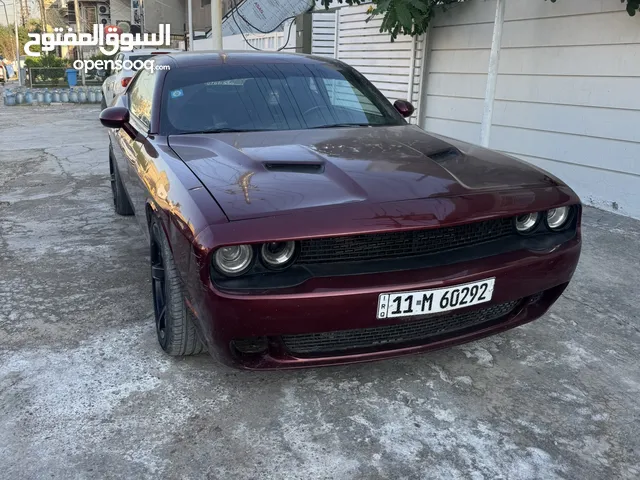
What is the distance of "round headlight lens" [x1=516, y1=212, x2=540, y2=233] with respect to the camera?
257cm

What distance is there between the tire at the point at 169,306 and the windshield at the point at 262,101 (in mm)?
717

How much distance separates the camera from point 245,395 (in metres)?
2.46

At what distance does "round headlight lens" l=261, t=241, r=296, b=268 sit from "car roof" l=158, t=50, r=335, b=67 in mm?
1785

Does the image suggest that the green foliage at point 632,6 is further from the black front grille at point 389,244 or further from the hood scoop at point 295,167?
the hood scoop at point 295,167

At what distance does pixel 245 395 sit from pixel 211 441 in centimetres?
33

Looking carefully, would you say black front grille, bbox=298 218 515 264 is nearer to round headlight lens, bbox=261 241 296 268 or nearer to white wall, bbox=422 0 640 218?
round headlight lens, bbox=261 241 296 268

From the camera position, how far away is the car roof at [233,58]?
351cm

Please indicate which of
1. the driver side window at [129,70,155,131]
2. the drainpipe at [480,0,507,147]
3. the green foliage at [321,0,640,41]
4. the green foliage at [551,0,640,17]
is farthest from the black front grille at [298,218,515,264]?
the green foliage at [321,0,640,41]

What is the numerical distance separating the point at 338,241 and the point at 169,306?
0.84m

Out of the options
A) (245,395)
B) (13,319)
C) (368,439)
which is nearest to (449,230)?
(368,439)

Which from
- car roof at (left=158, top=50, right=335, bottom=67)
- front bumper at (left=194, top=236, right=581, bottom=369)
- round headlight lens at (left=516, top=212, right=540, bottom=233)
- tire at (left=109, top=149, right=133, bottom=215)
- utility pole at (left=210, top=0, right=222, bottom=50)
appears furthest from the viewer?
utility pole at (left=210, top=0, right=222, bottom=50)

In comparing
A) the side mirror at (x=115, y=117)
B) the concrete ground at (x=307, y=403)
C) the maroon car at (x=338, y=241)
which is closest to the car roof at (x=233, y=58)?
the side mirror at (x=115, y=117)

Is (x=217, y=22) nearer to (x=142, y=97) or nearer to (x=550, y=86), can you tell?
(x=550, y=86)

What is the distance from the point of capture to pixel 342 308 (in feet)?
6.75
